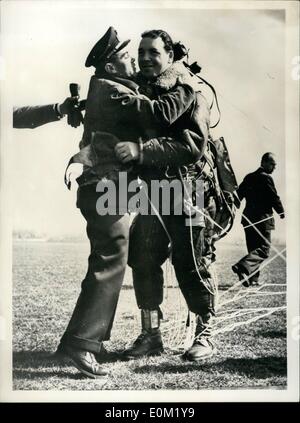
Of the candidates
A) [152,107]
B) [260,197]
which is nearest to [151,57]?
[152,107]

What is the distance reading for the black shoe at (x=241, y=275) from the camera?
3.28 m

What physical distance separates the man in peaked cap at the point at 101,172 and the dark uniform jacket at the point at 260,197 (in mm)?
329

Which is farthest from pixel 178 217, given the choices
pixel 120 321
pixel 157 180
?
pixel 120 321

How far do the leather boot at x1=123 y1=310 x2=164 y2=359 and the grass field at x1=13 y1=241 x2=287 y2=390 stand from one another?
0.04 m

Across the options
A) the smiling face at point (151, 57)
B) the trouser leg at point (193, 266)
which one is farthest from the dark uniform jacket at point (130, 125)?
the trouser leg at point (193, 266)

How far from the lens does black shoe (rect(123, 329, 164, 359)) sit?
10.7 ft

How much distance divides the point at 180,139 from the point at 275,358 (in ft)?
4.10

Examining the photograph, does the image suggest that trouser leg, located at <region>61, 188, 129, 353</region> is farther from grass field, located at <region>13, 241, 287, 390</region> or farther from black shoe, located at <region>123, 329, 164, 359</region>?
black shoe, located at <region>123, 329, 164, 359</region>

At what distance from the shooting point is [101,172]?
10.5 ft

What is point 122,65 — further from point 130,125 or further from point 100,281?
point 100,281

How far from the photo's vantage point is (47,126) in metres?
3.30

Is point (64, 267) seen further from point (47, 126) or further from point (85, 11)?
point (85, 11)

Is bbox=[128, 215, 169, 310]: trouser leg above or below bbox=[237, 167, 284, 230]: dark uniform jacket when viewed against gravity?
below

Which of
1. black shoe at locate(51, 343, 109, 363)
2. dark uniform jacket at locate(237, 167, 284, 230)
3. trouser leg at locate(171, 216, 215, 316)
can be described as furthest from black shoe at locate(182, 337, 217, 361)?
dark uniform jacket at locate(237, 167, 284, 230)
